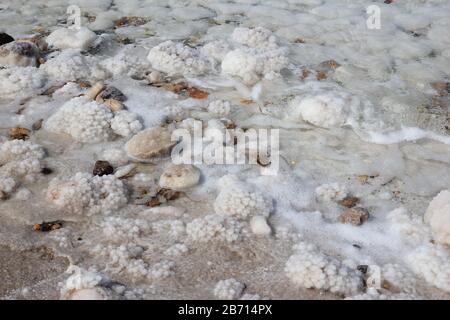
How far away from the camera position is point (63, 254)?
2.73m


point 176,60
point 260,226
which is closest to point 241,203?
point 260,226

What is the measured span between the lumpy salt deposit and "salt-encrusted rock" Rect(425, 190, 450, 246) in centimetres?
1

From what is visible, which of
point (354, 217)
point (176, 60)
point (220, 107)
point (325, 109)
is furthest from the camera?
point (176, 60)

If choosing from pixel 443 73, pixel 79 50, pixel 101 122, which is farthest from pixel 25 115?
pixel 443 73

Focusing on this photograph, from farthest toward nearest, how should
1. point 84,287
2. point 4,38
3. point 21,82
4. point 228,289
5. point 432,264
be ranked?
point 4,38, point 21,82, point 432,264, point 228,289, point 84,287

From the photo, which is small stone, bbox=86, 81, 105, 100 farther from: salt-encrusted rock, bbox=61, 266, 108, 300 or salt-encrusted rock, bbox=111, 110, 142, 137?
salt-encrusted rock, bbox=61, 266, 108, 300

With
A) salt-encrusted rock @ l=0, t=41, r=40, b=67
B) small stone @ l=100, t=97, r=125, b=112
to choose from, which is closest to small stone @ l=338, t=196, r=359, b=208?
small stone @ l=100, t=97, r=125, b=112

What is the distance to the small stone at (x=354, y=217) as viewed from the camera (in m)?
2.99

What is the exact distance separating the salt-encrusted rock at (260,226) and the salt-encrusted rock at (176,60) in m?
2.00

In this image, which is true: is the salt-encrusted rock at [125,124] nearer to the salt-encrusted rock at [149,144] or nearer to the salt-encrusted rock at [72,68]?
the salt-encrusted rock at [149,144]

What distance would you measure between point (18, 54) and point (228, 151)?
2254 mm

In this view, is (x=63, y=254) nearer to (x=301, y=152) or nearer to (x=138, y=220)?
(x=138, y=220)

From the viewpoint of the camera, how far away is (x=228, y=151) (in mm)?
3559

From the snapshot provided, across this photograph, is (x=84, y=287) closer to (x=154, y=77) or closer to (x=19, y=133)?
(x=19, y=133)
